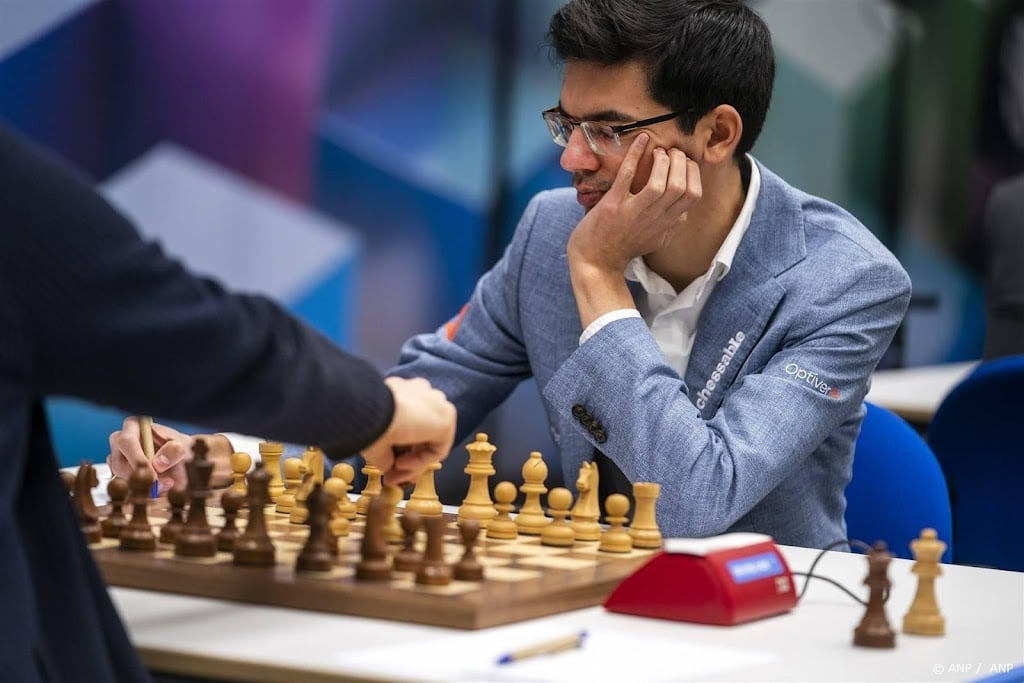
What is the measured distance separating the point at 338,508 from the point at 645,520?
0.38 metres

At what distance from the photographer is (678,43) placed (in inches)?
90.4

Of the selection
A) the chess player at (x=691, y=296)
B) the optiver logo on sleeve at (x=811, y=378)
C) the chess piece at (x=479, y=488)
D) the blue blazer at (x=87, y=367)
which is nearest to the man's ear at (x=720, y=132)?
the chess player at (x=691, y=296)

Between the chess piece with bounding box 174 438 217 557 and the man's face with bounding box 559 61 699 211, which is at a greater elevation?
the man's face with bounding box 559 61 699 211

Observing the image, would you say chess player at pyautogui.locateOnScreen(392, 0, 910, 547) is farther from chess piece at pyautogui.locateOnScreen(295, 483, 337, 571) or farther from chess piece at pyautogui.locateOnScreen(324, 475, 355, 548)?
chess piece at pyautogui.locateOnScreen(295, 483, 337, 571)

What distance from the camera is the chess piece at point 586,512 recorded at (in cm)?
182

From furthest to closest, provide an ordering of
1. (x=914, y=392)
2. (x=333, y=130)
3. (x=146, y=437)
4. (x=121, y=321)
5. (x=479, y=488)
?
1. (x=914, y=392)
2. (x=333, y=130)
3. (x=146, y=437)
4. (x=479, y=488)
5. (x=121, y=321)

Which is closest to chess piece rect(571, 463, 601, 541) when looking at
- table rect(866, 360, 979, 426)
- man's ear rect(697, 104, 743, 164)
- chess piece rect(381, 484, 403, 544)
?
chess piece rect(381, 484, 403, 544)

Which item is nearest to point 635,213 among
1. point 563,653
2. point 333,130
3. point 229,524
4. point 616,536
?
point 616,536

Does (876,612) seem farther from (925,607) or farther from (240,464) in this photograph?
(240,464)

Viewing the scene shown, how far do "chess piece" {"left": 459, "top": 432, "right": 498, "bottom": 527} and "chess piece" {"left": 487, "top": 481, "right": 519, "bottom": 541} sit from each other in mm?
18

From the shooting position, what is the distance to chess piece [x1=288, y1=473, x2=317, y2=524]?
181cm

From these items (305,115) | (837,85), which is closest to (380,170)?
(305,115)

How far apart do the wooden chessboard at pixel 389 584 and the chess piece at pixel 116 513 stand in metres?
0.02

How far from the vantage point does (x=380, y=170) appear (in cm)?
439
